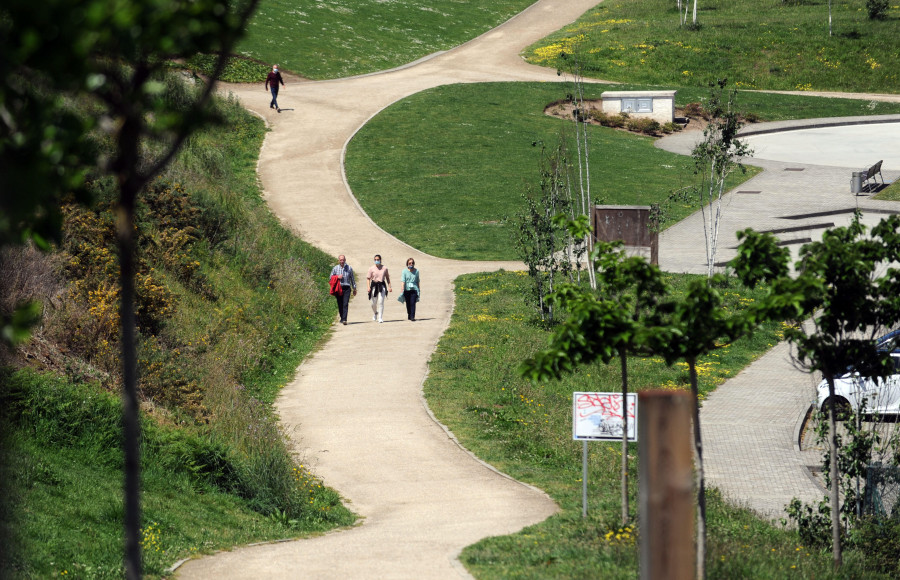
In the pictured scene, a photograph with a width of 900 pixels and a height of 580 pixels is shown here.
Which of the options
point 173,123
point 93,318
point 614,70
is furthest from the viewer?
point 614,70

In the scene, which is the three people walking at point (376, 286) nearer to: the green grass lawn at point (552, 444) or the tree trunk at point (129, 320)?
the green grass lawn at point (552, 444)

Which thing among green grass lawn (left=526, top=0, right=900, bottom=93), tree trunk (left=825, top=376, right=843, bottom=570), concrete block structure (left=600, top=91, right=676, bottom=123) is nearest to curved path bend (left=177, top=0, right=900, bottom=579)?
tree trunk (left=825, top=376, right=843, bottom=570)

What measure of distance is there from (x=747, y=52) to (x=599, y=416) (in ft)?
181

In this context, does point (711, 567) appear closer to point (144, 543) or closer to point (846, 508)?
point (846, 508)

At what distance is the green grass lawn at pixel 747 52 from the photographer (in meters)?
59.5

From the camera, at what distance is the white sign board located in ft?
39.0

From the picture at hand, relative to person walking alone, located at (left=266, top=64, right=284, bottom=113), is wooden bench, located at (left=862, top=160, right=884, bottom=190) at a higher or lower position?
lower

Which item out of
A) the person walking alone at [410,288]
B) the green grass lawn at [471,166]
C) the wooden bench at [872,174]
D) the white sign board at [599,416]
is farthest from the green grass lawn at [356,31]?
the white sign board at [599,416]

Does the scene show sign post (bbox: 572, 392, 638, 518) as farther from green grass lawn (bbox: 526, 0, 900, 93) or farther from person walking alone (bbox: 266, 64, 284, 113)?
green grass lawn (bbox: 526, 0, 900, 93)

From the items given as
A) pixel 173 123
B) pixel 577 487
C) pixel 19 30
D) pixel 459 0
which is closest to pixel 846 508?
pixel 577 487

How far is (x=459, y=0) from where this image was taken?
3083 inches

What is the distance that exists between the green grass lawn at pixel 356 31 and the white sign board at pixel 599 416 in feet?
141

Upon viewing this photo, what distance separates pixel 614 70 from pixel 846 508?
50.7m

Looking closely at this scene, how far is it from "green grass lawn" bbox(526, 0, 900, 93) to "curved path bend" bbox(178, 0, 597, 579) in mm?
28105
